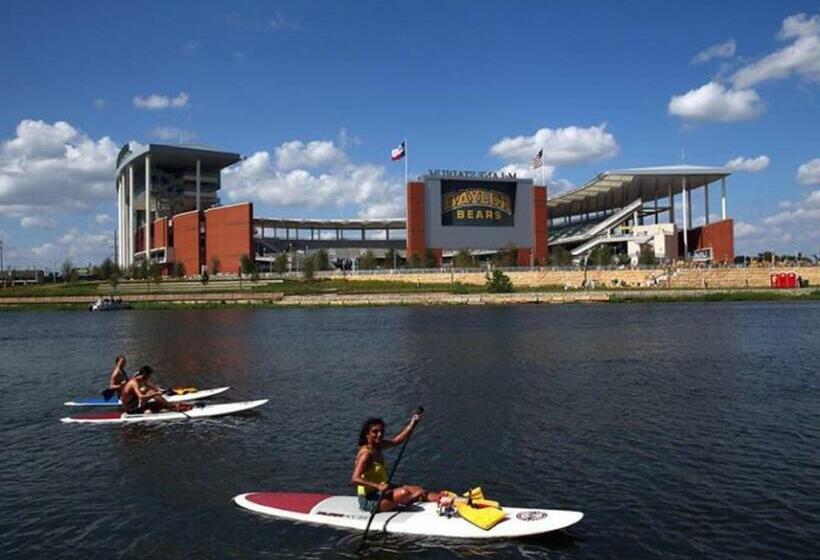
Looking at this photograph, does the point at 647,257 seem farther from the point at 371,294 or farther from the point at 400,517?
the point at 400,517

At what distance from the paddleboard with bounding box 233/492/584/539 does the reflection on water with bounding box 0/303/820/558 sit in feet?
0.81

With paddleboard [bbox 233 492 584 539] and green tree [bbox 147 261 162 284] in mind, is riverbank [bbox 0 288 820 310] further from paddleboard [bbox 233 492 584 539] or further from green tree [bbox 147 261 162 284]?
paddleboard [bbox 233 492 584 539]

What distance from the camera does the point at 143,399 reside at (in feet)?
78.0

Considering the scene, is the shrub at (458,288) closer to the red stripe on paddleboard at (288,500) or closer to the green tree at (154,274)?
the green tree at (154,274)

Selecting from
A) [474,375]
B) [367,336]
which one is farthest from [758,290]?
[474,375]

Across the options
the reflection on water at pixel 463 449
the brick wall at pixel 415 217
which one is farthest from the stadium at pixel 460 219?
the reflection on water at pixel 463 449

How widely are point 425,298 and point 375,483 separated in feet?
289

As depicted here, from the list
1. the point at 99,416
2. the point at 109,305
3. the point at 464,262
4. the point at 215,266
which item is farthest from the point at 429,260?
the point at 99,416

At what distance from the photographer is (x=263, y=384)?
3172 centimetres

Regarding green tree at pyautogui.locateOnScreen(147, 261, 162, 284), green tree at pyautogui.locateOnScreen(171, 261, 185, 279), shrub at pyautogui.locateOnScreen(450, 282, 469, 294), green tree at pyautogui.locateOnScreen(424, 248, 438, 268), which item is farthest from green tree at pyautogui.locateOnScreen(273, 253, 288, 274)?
shrub at pyautogui.locateOnScreen(450, 282, 469, 294)

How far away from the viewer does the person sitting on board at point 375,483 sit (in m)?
13.7

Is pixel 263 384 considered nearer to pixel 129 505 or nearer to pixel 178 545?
pixel 129 505

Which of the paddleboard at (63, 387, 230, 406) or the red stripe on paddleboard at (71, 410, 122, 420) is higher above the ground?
the paddleboard at (63, 387, 230, 406)

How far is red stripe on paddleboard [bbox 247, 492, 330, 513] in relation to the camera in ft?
46.5
